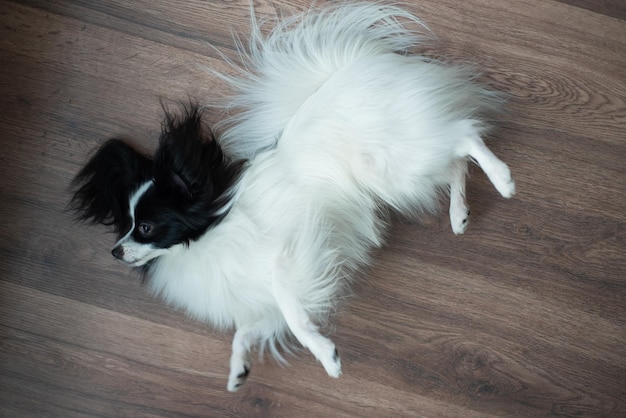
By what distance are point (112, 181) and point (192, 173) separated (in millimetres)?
255

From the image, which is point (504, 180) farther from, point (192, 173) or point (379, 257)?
point (192, 173)

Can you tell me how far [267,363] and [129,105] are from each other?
0.93m

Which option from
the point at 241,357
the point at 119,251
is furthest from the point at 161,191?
the point at 241,357

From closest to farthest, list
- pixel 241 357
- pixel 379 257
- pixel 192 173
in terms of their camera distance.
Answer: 1. pixel 192 173
2. pixel 241 357
3. pixel 379 257

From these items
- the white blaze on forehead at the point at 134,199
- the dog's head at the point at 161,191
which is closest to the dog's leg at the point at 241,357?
the dog's head at the point at 161,191

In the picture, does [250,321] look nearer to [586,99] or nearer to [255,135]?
[255,135]

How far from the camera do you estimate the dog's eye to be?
1.41m

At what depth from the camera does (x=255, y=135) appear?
62.2 inches

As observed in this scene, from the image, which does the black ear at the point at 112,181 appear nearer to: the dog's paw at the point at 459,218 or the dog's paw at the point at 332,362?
the dog's paw at the point at 332,362

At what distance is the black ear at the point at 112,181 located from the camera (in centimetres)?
146

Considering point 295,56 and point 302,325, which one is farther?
point 295,56

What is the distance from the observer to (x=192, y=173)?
140 cm

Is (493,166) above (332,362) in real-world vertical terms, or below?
above

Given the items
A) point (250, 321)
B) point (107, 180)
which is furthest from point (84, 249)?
point (250, 321)
